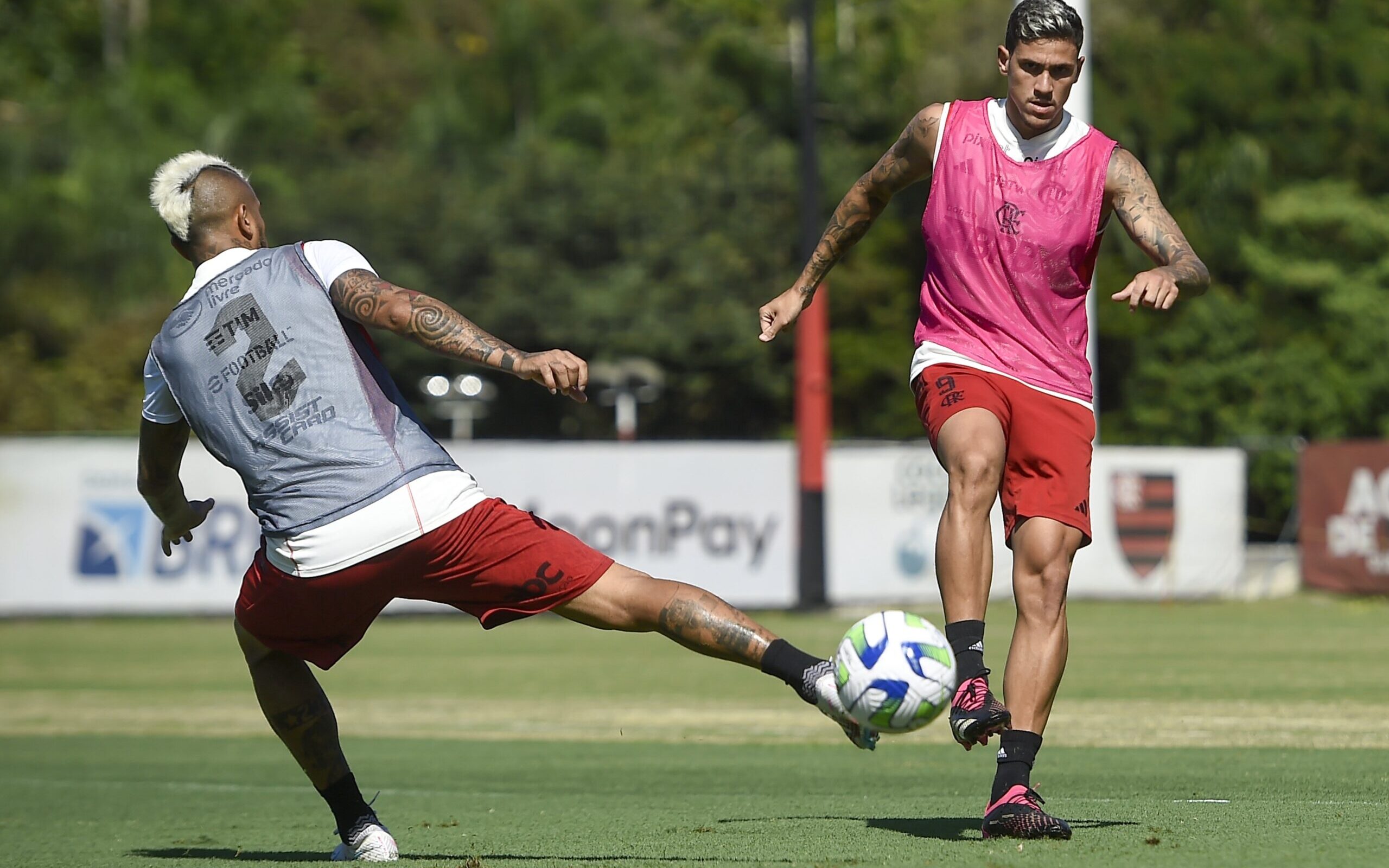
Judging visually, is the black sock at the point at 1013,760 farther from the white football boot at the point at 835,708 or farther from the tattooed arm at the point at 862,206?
the tattooed arm at the point at 862,206

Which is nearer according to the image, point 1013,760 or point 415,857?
point 1013,760

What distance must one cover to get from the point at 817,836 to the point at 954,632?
81 centimetres

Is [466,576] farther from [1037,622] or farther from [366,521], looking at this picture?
[1037,622]

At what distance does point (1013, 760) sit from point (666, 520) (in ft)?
59.5

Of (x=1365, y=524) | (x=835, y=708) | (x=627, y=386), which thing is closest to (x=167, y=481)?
(x=835, y=708)

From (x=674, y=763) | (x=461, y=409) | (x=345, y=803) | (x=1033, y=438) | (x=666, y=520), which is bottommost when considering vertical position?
(x=666, y=520)

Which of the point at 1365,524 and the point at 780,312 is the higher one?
the point at 780,312

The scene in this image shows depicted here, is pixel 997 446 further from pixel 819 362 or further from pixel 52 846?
pixel 819 362

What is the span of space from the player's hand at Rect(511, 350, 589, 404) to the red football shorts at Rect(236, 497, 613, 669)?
474 millimetres

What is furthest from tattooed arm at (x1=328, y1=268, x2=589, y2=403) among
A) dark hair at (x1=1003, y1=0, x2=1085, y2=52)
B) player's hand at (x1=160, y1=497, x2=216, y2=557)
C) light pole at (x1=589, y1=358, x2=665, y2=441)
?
light pole at (x1=589, y1=358, x2=665, y2=441)

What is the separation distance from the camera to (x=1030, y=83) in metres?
5.85

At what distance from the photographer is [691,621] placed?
5.33 m

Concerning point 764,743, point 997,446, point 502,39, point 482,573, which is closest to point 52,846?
point 482,573

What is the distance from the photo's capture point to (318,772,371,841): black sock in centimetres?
600
